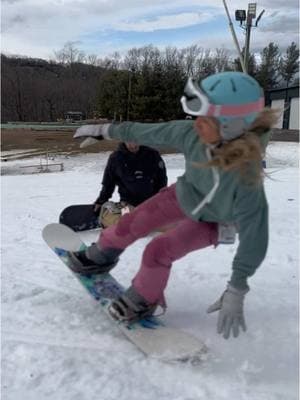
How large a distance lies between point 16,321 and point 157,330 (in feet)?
2.71

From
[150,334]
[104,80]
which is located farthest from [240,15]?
[104,80]

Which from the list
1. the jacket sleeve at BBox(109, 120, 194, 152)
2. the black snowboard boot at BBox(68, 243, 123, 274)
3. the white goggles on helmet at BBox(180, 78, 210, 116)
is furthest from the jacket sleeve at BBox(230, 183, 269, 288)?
the black snowboard boot at BBox(68, 243, 123, 274)

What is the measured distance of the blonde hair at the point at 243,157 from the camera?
2035mm

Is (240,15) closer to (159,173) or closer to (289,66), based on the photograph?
(159,173)

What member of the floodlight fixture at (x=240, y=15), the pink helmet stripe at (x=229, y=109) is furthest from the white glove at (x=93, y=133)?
the floodlight fixture at (x=240, y=15)

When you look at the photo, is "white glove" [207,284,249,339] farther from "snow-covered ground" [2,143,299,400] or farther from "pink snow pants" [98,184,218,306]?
"pink snow pants" [98,184,218,306]

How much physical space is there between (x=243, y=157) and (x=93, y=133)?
3.28ft

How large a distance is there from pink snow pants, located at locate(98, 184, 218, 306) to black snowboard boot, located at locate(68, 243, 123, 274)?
21 cm

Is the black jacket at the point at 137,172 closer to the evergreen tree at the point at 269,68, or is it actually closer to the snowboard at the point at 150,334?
the snowboard at the point at 150,334

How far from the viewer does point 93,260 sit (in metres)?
2.90

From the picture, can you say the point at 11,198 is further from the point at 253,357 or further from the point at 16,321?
the point at 253,357

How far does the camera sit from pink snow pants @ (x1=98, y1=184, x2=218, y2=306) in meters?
2.41

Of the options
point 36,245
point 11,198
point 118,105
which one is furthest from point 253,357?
point 118,105

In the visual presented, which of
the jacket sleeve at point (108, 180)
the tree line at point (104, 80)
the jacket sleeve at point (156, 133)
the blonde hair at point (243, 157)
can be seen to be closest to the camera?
the blonde hair at point (243, 157)
